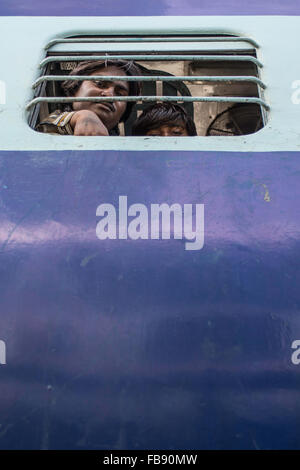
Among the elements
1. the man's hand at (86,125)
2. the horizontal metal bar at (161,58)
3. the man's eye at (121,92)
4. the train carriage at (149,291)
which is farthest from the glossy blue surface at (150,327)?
the man's eye at (121,92)

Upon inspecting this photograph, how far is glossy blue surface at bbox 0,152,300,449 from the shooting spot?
1.38m

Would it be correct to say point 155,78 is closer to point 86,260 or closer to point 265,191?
point 265,191

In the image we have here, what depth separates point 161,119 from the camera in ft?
8.04

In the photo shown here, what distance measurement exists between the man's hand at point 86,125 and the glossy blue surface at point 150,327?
0.33 meters

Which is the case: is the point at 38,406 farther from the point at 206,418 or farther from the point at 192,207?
the point at 192,207

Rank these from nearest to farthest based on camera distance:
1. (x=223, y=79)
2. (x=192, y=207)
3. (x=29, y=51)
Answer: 1. (x=192, y=207)
2. (x=223, y=79)
3. (x=29, y=51)

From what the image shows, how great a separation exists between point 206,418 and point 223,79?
1053 mm

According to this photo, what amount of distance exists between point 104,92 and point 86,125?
0.47m

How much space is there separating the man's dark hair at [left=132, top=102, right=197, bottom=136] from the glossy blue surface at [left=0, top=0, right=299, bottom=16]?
0.52m

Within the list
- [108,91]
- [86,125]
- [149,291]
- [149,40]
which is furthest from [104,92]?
[149,291]

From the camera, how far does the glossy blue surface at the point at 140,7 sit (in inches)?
80.5

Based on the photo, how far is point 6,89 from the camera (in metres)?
1.83

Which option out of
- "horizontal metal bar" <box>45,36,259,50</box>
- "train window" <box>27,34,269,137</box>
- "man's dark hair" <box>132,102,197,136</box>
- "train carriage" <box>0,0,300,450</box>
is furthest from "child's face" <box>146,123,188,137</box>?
"train carriage" <box>0,0,300,450</box>
